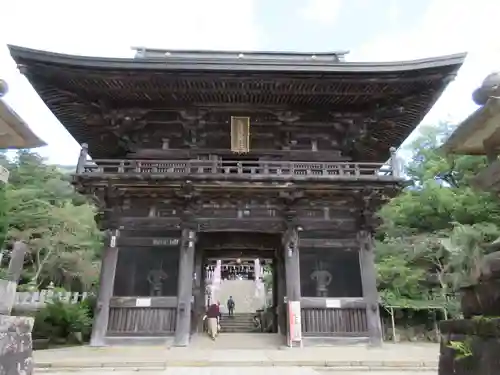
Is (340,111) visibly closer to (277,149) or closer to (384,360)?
(277,149)

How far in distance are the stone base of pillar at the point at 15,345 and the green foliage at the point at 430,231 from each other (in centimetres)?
1278

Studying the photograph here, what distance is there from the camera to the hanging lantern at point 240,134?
1299 centimetres

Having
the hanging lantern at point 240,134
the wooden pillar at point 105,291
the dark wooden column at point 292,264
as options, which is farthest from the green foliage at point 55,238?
the dark wooden column at point 292,264

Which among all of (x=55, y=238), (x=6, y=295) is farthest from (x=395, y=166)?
(x=55, y=238)

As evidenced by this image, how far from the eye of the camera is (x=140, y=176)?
11.7m

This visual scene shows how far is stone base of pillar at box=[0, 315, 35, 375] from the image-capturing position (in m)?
4.02

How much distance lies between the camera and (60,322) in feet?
47.2

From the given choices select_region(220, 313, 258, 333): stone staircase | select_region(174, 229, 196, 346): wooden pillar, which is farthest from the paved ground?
select_region(220, 313, 258, 333): stone staircase

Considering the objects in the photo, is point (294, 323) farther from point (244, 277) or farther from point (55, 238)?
point (244, 277)

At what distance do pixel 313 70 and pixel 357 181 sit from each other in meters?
3.75

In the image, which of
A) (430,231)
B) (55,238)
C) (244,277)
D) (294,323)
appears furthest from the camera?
(244,277)

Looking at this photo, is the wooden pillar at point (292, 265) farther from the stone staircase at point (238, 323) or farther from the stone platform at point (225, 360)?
the stone staircase at point (238, 323)

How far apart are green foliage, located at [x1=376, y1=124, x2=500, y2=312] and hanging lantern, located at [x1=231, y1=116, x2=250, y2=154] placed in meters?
6.23

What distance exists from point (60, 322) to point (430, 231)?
2021cm
